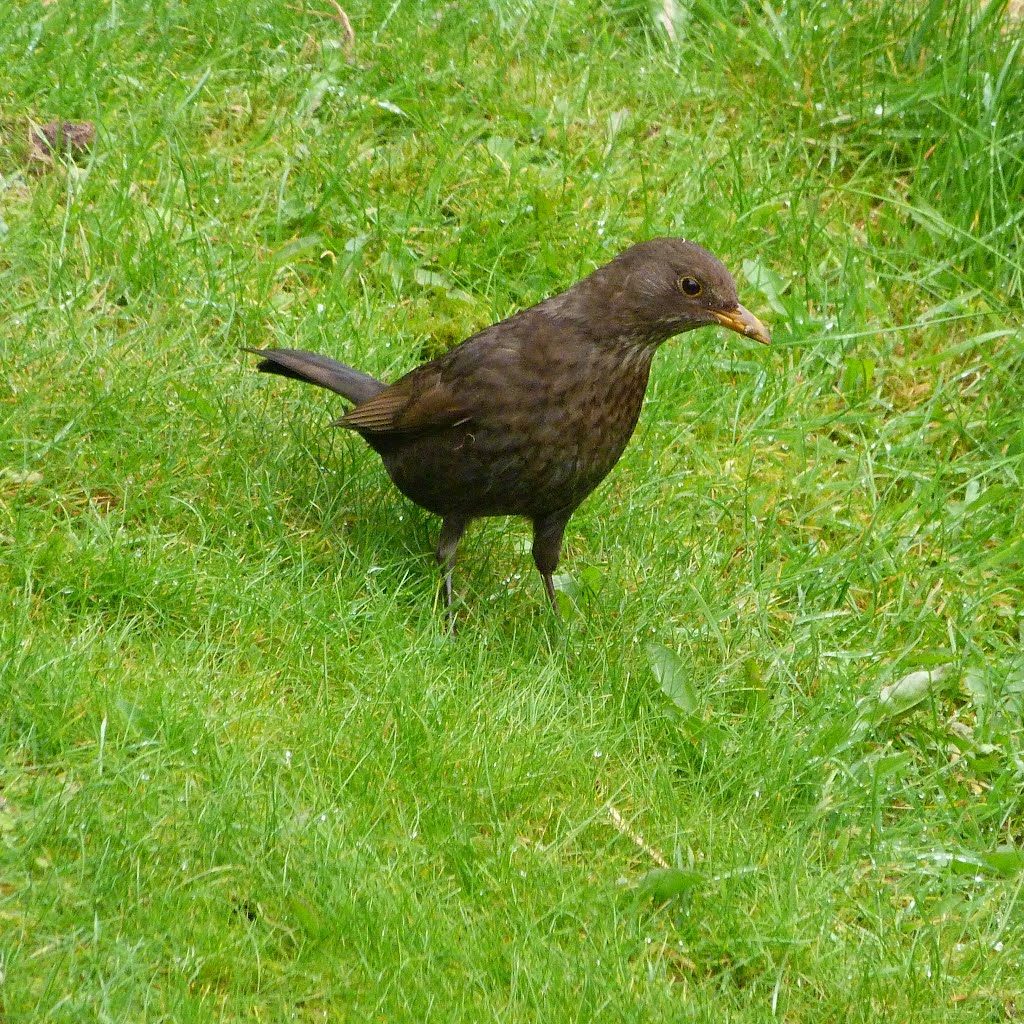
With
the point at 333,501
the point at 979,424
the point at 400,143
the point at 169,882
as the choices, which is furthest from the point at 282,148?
the point at 169,882

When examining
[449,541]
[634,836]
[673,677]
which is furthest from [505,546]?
[634,836]

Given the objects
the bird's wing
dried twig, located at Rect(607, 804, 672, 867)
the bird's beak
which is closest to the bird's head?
the bird's beak

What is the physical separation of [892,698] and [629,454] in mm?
1268

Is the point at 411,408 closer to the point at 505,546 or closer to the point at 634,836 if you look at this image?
the point at 505,546

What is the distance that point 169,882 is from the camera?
3377 millimetres

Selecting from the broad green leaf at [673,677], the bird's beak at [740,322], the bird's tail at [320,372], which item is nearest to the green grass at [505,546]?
the broad green leaf at [673,677]

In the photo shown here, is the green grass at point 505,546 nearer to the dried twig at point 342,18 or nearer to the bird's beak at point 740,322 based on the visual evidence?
the dried twig at point 342,18

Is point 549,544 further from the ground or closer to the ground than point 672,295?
closer to the ground

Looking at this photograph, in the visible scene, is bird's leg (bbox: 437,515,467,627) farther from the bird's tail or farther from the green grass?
the bird's tail

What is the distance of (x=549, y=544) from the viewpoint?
4.87 m

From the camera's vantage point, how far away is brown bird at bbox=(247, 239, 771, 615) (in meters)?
4.57

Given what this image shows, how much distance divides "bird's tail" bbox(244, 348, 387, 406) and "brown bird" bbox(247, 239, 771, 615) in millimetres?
265

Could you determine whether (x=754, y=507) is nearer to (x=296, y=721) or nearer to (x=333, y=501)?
(x=333, y=501)

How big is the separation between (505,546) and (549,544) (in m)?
0.44
